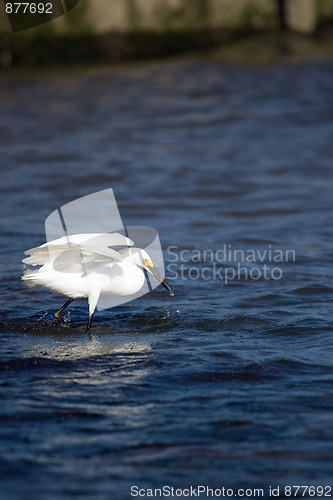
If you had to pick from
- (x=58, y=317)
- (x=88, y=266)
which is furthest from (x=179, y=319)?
(x=58, y=317)

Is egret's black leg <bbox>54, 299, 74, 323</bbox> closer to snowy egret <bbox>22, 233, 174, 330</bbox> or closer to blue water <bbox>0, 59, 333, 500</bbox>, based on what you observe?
blue water <bbox>0, 59, 333, 500</bbox>

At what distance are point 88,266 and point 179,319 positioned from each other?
96 cm

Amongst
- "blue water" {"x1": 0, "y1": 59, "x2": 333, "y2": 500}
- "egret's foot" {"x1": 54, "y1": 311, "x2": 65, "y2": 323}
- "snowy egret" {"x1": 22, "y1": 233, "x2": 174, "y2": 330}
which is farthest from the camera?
"egret's foot" {"x1": 54, "y1": 311, "x2": 65, "y2": 323}

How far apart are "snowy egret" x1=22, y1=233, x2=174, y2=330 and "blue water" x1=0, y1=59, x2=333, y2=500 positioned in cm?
39

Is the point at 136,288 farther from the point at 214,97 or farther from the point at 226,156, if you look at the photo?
the point at 214,97

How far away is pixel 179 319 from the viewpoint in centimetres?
640

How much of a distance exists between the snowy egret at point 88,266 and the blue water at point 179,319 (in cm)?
39

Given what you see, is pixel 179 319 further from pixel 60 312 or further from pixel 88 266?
pixel 60 312

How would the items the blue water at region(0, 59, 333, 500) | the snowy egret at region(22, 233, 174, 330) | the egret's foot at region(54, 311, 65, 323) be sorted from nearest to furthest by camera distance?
the blue water at region(0, 59, 333, 500), the snowy egret at region(22, 233, 174, 330), the egret's foot at region(54, 311, 65, 323)

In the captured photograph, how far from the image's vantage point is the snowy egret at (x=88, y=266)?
18.9ft

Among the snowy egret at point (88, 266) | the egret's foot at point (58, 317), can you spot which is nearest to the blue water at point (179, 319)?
the egret's foot at point (58, 317)

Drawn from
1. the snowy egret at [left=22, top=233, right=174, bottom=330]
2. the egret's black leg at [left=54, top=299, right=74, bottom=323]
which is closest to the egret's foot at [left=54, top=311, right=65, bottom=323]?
the egret's black leg at [left=54, top=299, right=74, bottom=323]

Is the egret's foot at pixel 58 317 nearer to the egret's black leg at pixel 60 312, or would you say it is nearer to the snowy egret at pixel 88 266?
the egret's black leg at pixel 60 312

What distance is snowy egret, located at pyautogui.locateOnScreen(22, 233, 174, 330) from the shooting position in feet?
18.9
